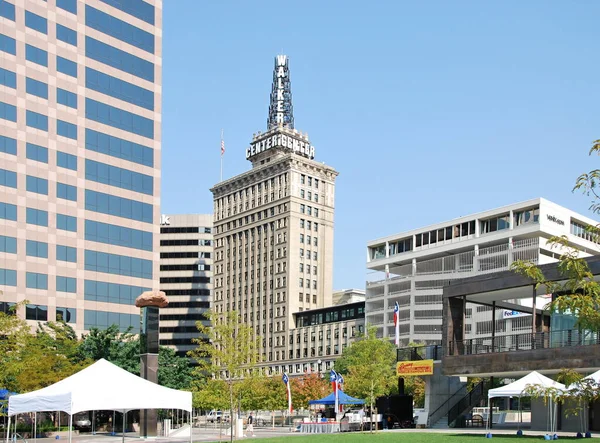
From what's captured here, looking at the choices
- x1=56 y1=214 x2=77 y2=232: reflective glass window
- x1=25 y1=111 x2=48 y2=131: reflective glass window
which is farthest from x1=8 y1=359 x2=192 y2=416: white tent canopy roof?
x1=25 y1=111 x2=48 y2=131: reflective glass window

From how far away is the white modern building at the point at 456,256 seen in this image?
389 ft

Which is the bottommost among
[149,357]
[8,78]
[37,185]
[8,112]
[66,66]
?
[149,357]

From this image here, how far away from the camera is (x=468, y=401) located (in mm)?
49406

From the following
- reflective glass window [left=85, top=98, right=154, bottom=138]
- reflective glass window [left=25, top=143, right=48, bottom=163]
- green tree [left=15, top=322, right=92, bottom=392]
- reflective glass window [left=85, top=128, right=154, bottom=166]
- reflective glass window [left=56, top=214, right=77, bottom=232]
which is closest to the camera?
green tree [left=15, top=322, right=92, bottom=392]

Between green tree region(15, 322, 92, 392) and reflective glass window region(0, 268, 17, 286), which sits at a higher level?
reflective glass window region(0, 268, 17, 286)

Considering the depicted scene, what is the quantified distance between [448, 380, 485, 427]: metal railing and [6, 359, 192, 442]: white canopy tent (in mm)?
26619

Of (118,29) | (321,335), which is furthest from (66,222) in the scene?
(321,335)

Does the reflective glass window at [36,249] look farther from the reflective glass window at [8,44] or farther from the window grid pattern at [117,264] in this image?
the reflective glass window at [8,44]

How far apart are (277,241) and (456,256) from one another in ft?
172

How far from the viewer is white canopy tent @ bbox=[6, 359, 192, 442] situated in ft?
81.0

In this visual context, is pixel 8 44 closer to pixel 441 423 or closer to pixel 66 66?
pixel 66 66

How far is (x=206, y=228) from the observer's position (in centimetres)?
18038

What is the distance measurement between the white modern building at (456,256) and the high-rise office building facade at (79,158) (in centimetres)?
5935

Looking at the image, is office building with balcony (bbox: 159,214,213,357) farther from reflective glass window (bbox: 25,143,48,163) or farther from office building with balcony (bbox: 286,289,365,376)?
reflective glass window (bbox: 25,143,48,163)
